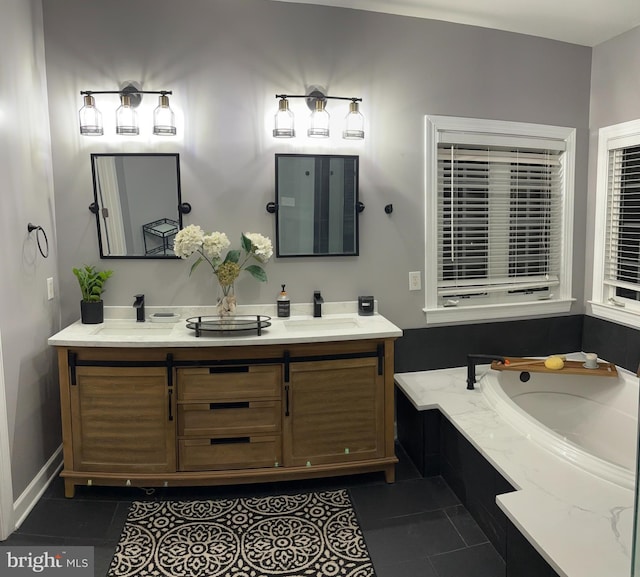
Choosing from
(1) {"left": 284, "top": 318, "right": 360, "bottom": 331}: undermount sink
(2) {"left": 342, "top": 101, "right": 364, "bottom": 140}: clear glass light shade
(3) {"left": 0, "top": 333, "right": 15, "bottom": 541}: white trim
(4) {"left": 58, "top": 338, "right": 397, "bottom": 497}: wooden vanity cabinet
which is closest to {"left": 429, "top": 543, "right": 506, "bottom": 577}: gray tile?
(4) {"left": 58, "top": 338, "right": 397, "bottom": 497}: wooden vanity cabinet

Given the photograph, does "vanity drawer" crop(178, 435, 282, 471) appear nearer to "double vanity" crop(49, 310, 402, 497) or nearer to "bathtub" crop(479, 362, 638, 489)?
"double vanity" crop(49, 310, 402, 497)

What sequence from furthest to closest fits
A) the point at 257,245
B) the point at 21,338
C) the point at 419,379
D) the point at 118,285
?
the point at 419,379, the point at 118,285, the point at 257,245, the point at 21,338

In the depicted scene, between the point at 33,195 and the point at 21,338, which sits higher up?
the point at 33,195

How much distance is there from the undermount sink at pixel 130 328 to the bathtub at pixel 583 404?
191 cm

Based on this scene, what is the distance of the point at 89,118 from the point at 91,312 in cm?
107

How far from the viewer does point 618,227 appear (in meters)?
3.02

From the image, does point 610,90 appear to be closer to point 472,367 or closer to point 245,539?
point 472,367

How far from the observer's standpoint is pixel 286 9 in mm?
2588

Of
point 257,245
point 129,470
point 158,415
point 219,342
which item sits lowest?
point 129,470

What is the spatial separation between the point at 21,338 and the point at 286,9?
2.30m

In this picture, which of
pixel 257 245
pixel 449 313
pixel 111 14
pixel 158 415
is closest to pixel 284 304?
pixel 257 245

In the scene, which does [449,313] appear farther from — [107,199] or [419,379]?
[107,199]

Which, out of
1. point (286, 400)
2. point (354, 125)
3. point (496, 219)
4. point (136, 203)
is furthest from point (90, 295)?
point (496, 219)

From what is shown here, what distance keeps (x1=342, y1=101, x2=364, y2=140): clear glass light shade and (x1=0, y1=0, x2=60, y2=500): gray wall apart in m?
1.70
